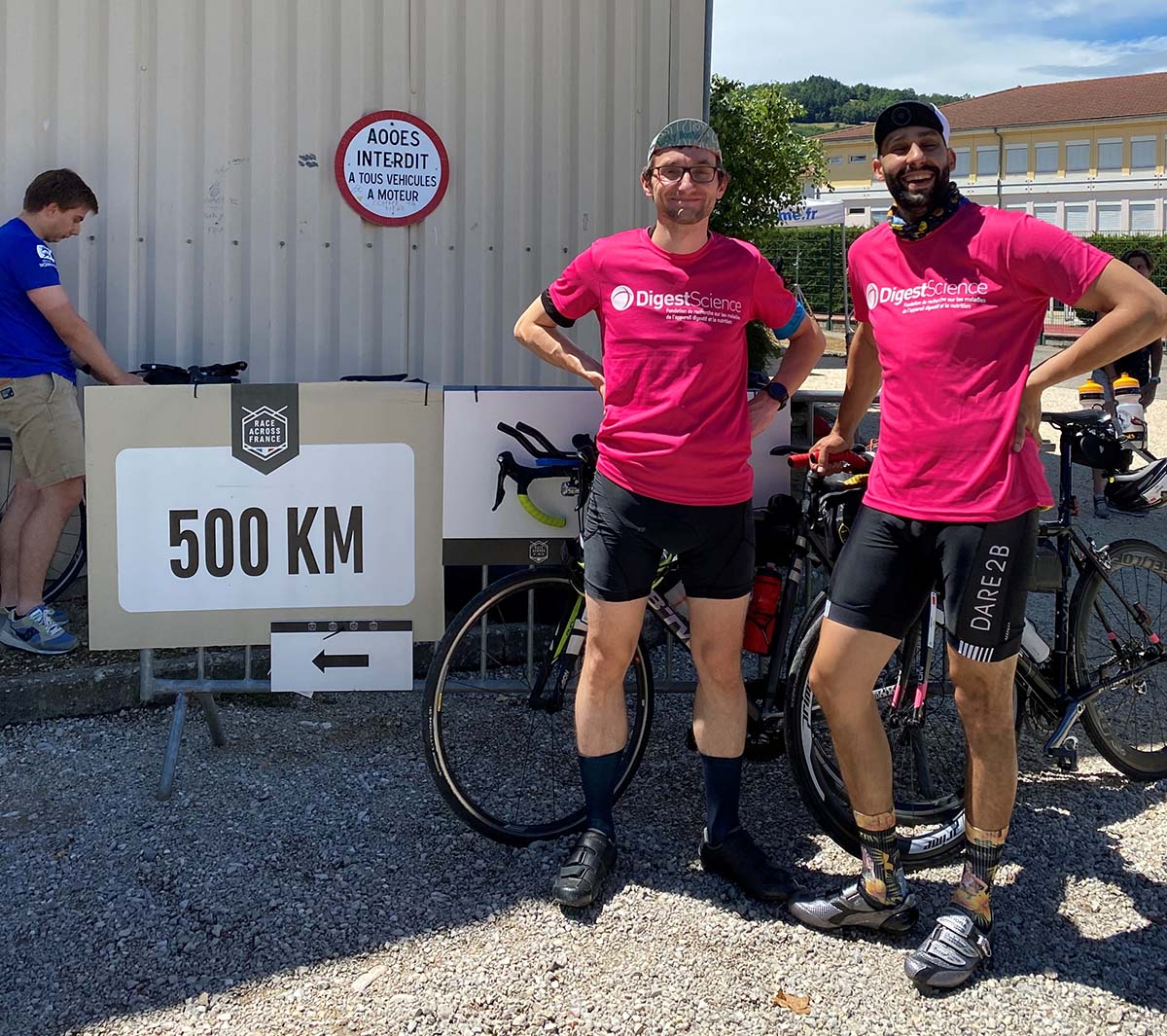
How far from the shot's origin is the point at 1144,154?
2768 inches

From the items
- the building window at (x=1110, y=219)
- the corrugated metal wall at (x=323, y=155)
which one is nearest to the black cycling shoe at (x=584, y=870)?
the corrugated metal wall at (x=323, y=155)

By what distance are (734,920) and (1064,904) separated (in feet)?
3.26

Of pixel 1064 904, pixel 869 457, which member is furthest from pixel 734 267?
pixel 1064 904

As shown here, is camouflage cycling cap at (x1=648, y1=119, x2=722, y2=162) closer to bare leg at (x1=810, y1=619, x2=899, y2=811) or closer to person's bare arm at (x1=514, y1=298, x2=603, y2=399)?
person's bare arm at (x1=514, y1=298, x2=603, y2=399)

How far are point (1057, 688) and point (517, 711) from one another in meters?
1.88

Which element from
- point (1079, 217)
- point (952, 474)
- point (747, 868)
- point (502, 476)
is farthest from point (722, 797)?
point (1079, 217)

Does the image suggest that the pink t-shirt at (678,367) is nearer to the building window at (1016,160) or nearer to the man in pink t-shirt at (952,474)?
the man in pink t-shirt at (952,474)

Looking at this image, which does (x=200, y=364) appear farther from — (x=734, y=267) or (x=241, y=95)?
(x=734, y=267)

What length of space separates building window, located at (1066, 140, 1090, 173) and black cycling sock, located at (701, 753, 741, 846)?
253 feet

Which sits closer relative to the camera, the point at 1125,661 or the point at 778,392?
the point at 778,392

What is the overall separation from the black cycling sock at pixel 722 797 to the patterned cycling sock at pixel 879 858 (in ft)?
1.40

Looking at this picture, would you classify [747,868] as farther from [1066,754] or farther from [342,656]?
[342,656]

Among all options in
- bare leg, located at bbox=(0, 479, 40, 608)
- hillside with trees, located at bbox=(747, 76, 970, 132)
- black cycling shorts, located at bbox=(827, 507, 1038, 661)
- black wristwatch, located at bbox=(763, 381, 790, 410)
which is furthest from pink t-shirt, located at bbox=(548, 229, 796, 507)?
hillside with trees, located at bbox=(747, 76, 970, 132)

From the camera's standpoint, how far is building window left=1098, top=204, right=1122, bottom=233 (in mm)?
70250
